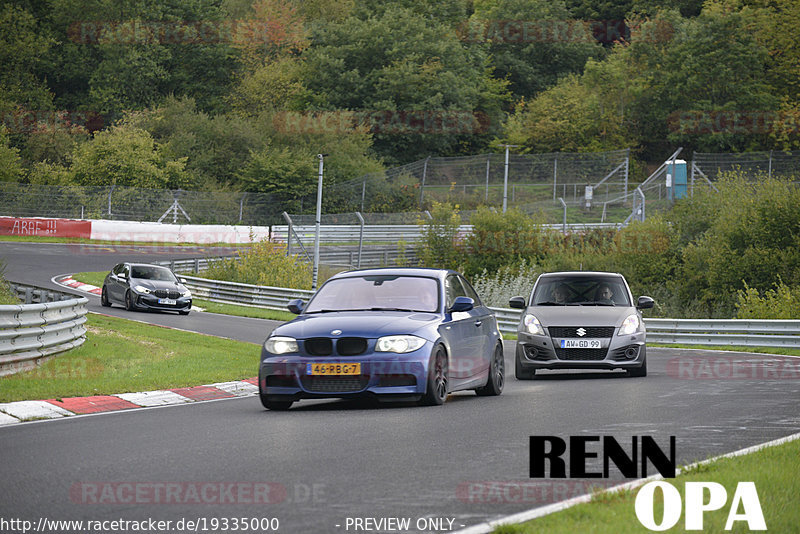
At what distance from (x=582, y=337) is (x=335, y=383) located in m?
5.82

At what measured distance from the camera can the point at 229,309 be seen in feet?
119

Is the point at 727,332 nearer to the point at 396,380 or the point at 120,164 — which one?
the point at 396,380

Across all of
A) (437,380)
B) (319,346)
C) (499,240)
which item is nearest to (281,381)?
(319,346)

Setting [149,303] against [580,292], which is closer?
[580,292]

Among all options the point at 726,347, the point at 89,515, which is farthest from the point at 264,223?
the point at 89,515

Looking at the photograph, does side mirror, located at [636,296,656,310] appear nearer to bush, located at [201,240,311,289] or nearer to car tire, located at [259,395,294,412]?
car tire, located at [259,395,294,412]

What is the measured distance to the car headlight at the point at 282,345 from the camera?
467 inches

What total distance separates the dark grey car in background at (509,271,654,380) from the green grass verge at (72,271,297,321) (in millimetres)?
17719

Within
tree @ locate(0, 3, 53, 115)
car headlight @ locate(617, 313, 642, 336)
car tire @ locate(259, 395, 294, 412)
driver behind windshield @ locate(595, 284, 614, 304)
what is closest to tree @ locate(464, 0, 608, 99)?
tree @ locate(0, 3, 53, 115)

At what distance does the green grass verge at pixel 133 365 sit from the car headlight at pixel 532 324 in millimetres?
4306

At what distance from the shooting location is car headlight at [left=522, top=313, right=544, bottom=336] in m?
16.5

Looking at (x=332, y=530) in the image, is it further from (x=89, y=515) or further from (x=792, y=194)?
(x=792, y=194)

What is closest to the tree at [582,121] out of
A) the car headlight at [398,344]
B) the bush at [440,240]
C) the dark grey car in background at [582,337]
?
the bush at [440,240]

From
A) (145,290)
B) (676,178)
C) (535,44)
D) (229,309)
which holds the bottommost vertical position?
(229,309)
